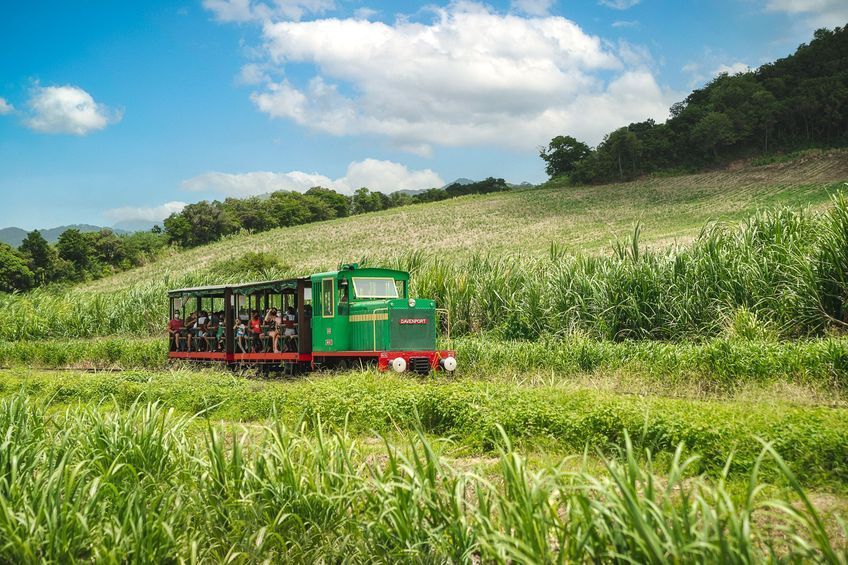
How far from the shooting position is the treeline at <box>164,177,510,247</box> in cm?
9700

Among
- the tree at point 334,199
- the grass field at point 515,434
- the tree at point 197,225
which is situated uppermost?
the tree at point 334,199

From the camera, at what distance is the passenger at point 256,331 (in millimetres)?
20406

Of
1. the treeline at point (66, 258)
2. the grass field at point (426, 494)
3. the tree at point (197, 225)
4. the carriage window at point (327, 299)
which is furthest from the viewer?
the tree at point (197, 225)

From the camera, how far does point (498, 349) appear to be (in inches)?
655

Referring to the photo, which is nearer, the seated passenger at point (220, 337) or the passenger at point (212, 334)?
the seated passenger at point (220, 337)

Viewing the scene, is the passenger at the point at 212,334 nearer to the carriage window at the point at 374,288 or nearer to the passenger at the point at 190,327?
the passenger at the point at 190,327

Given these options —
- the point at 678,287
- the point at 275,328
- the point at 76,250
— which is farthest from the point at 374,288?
the point at 76,250

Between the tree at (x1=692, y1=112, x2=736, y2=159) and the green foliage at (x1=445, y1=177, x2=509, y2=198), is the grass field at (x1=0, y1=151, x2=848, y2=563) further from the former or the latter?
the green foliage at (x1=445, y1=177, x2=509, y2=198)

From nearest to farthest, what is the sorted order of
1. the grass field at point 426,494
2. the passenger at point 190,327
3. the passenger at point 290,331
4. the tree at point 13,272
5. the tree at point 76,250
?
the grass field at point 426,494 < the passenger at point 290,331 < the passenger at point 190,327 < the tree at point 13,272 < the tree at point 76,250

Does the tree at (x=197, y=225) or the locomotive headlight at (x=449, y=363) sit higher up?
the tree at (x=197, y=225)

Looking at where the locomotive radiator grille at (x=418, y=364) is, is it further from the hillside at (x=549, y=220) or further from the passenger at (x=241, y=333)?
the hillside at (x=549, y=220)

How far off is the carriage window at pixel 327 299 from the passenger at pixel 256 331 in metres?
3.14

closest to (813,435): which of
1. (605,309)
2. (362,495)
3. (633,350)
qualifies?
(362,495)

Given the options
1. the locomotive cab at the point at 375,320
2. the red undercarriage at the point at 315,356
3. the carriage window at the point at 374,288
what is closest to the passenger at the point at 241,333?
the red undercarriage at the point at 315,356
